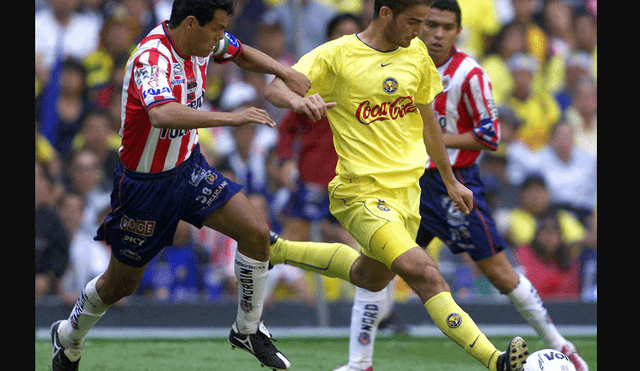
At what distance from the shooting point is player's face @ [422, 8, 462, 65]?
19.4ft

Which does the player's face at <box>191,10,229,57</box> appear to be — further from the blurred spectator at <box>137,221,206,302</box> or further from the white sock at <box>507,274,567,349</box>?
the blurred spectator at <box>137,221,206,302</box>

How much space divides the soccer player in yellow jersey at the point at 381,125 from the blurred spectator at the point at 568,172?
5.04 m

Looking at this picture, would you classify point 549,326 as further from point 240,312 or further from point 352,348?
point 240,312

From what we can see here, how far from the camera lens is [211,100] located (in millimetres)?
9602

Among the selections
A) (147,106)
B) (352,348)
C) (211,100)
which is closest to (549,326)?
(352,348)

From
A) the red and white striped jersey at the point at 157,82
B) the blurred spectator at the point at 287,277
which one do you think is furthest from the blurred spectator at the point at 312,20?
the red and white striped jersey at the point at 157,82

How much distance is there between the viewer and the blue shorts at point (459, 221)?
5.84 m

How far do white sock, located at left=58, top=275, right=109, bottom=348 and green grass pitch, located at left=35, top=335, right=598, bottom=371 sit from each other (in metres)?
0.66

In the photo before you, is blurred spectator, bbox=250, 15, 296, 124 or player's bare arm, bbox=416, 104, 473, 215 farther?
blurred spectator, bbox=250, 15, 296, 124

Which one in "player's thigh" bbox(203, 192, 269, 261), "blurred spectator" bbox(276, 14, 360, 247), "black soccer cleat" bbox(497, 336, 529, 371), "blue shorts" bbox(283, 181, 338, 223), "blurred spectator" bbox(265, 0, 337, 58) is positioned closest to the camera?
"black soccer cleat" bbox(497, 336, 529, 371)

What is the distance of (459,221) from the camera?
5887 mm

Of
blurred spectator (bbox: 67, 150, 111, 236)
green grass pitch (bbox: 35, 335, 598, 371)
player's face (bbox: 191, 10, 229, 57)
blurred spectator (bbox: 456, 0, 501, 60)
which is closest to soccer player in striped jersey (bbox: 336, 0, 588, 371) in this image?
green grass pitch (bbox: 35, 335, 598, 371)

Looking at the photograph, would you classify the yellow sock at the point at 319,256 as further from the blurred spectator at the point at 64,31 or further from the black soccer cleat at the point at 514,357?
the blurred spectator at the point at 64,31

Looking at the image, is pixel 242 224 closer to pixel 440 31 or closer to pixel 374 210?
pixel 374 210
